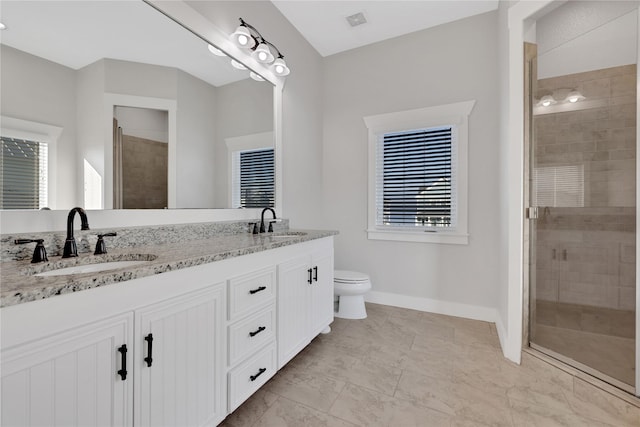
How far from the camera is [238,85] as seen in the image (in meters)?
2.15

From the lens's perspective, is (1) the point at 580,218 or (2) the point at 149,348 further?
(1) the point at 580,218

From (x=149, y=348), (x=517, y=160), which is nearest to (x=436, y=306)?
(x=517, y=160)

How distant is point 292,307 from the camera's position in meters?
1.79

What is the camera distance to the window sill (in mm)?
2719

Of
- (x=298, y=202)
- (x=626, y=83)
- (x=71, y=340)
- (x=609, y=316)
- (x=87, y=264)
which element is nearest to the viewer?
(x=71, y=340)

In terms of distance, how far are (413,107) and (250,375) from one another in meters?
2.69

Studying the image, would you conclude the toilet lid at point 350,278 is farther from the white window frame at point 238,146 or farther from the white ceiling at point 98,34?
the white ceiling at point 98,34

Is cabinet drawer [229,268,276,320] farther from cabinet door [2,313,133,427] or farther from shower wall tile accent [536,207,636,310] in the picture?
shower wall tile accent [536,207,636,310]

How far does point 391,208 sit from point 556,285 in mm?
1473

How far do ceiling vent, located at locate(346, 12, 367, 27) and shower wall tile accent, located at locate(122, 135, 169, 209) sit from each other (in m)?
2.10

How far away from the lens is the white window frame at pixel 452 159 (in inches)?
105

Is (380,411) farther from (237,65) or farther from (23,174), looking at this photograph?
(237,65)

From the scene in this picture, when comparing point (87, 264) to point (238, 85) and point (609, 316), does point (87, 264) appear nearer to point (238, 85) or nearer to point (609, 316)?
point (238, 85)

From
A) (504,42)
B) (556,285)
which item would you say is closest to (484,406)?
(556,285)
